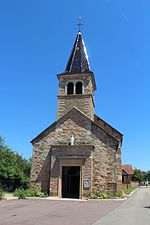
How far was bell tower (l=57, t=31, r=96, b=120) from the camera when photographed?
25844 mm

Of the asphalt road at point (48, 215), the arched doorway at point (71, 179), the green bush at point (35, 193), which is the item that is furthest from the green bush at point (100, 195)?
the asphalt road at point (48, 215)

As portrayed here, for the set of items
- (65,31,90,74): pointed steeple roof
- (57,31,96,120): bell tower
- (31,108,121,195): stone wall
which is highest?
(65,31,90,74): pointed steeple roof

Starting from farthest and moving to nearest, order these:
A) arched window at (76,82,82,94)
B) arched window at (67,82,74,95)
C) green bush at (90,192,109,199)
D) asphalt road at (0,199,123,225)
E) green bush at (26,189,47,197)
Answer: arched window at (67,82,74,95), arched window at (76,82,82,94), green bush at (26,189,47,197), green bush at (90,192,109,199), asphalt road at (0,199,123,225)

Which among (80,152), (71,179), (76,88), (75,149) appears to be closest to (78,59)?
(76,88)

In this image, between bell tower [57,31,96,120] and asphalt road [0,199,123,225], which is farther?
bell tower [57,31,96,120]

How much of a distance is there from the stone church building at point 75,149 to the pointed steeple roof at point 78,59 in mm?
137

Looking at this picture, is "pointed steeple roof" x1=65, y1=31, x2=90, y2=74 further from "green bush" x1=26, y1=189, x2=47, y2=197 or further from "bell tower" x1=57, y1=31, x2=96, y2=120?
"green bush" x1=26, y1=189, x2=47, y2=197

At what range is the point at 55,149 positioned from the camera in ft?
75.7

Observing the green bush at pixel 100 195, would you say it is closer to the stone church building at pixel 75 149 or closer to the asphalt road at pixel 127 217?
the stone church building at pixel 75 149

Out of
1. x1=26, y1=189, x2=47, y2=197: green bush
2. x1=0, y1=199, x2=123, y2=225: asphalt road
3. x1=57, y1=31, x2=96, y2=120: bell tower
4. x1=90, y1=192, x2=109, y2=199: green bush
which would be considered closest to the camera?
x1=0, y1=199, x2=123, y2=225: asphalt road

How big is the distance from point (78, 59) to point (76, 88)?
3885 mm

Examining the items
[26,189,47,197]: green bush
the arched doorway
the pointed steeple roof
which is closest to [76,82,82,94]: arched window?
the pointed steeple roof

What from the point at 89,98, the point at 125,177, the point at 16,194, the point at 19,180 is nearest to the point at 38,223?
the point at 16,194

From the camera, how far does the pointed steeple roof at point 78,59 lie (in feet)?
91.0
